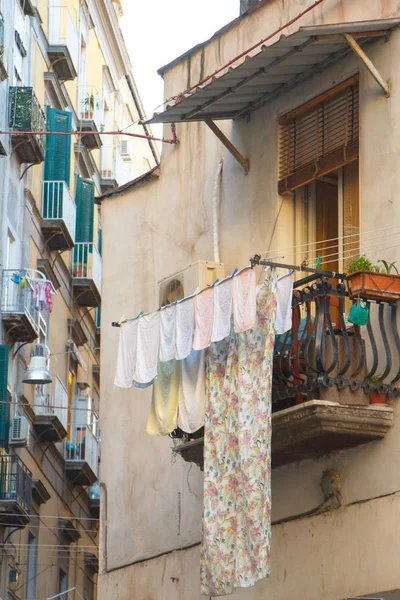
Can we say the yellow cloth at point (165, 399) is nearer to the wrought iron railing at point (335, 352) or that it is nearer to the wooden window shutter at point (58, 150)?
the wrought iron railing at point (335, 352)

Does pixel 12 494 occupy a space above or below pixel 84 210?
below

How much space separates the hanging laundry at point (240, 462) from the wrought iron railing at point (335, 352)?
1.15 ft

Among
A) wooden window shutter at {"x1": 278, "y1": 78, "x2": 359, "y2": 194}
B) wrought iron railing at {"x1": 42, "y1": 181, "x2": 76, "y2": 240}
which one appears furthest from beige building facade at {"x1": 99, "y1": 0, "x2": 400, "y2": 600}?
wrought iron railing at {"x1": 42, "y1": 181, "x2": 76, "y2": 240}

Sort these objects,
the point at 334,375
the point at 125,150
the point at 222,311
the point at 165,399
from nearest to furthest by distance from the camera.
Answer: the point at 334,375 < the point at 222,311 < the point at 165,399 < the point at 125,150

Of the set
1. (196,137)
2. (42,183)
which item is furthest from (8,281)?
(196,137)

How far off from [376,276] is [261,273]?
2812 millimetres

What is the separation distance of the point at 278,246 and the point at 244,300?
7.48ft

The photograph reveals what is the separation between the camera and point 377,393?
14602mm

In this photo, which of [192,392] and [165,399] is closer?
[192,392]

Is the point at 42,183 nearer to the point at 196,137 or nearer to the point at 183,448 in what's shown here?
the point at 196,137

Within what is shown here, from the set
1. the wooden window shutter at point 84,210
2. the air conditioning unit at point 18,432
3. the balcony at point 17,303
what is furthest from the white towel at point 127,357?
the wooden window shutter at point 84,210

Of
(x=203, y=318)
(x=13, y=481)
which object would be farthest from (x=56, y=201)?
(x=203, y=318)

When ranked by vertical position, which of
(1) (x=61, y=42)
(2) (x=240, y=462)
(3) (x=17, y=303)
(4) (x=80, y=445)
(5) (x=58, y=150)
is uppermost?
(1) (x=61, y=42)

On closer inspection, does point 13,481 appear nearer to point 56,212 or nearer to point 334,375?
point 56,212
